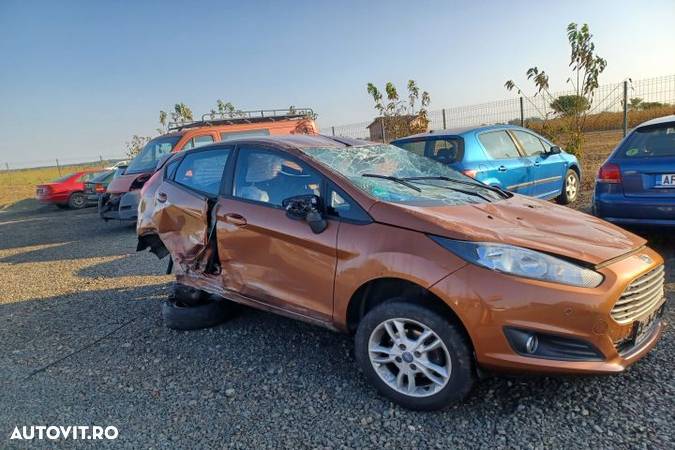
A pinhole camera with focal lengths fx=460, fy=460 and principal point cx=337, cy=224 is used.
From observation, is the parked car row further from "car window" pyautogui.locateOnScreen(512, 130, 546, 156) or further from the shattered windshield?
"car window" pyautogui.locateOnScreen(512, 130, 546, 156)

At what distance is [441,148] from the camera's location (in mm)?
6652

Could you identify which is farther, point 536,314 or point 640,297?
point 640,297

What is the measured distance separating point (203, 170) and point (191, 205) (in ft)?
1.15

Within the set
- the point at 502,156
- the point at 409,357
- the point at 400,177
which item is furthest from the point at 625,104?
the point at 409,357

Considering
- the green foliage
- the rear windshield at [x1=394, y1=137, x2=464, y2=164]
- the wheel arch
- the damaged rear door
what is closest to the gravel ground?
the wheel arch

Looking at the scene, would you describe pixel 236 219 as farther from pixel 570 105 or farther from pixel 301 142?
pixel 570 105

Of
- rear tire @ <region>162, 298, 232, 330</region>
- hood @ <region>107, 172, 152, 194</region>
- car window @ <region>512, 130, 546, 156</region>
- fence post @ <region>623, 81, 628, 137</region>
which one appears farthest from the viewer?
fence post @ <region>623, 81, 628, 137</region>

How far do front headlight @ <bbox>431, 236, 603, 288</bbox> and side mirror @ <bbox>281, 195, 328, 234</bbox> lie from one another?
0.84 metres

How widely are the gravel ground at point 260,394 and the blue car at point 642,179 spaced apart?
1.90 ft

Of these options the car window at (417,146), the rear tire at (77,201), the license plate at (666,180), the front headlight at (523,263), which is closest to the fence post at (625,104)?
the car window at (417,146)

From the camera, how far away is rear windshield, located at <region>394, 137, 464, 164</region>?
6.43 meters

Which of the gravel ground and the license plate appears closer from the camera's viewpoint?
the gravel ground

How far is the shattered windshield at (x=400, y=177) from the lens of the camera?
314cm

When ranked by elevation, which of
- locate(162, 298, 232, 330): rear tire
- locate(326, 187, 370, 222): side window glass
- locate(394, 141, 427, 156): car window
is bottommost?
locate(162, 298, 232, 330): rear tire
